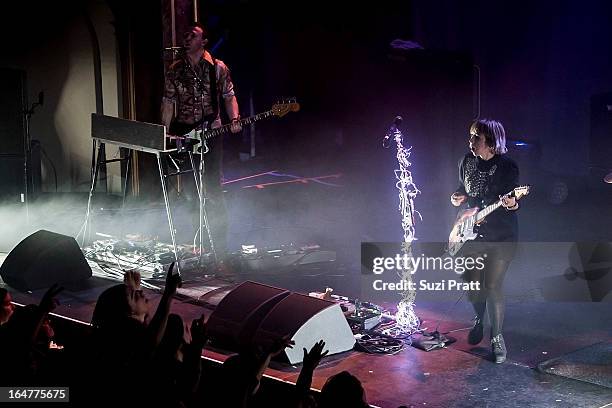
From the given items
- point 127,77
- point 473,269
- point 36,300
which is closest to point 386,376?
point 473,269

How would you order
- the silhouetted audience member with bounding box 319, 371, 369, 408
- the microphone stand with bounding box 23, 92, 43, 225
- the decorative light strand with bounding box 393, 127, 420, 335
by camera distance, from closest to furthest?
1. the silhouetted audience member with bounding box 319, 371, 369, 408
2. the decorative light strand with bounding box 393, 127, 420, 335
3. the microphone stand with bounding box 23, 92, 43, 225

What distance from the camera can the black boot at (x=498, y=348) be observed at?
5414 millimetres

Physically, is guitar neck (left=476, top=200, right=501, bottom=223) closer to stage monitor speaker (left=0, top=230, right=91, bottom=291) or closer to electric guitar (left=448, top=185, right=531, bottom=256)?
electric guitar (left=448, top=185, right=531, bottom=256)

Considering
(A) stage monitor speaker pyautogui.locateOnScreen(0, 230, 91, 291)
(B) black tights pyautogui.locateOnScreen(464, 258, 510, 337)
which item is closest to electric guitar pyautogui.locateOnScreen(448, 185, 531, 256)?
(B) black tights pyautogui.locateOnScreen(464, 258, 510, 337)

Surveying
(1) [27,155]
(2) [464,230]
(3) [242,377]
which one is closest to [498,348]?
(2) [464,230]

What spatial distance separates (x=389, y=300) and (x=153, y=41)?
204 inches

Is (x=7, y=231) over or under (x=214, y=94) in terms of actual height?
under

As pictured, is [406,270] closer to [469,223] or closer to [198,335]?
[469,223]

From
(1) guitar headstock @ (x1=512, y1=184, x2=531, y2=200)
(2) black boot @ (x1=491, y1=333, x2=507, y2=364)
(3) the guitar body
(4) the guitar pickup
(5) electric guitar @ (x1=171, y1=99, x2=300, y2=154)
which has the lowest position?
(2) black boot @ (x1=491, y1=333, x2=507, y2=364)

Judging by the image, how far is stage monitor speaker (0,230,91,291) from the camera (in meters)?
7.21

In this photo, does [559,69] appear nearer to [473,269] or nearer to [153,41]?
[153,41]

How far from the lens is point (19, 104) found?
10.8 m

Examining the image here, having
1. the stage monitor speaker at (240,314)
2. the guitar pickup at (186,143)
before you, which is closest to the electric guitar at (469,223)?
the stage monitor speaker at (240,314)

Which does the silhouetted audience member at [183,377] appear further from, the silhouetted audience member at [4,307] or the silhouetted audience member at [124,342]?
the silhouetted audience member at [4,307]
